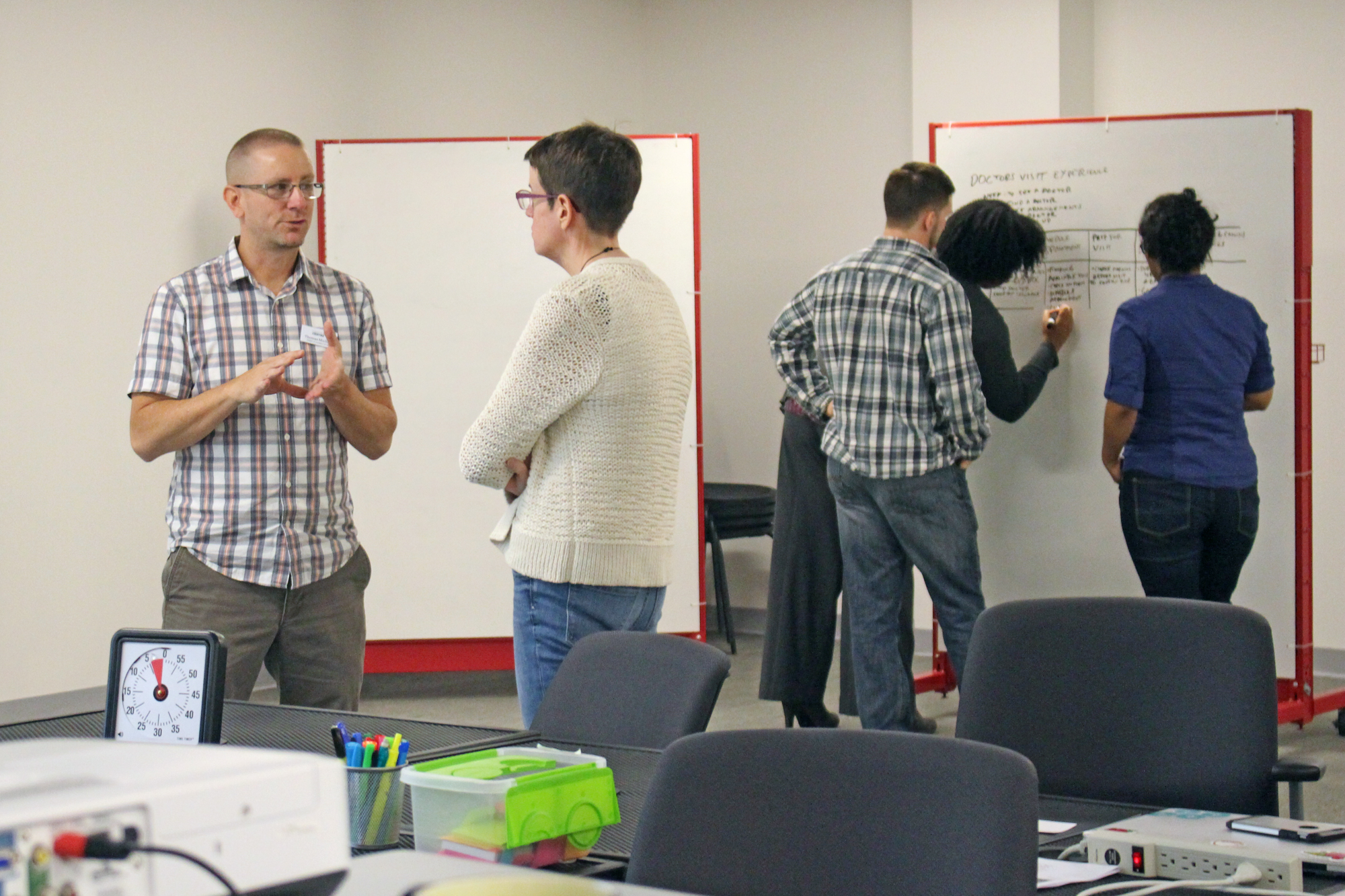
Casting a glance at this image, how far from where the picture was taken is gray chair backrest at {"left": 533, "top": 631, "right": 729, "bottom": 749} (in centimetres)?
198

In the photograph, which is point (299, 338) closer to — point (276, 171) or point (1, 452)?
point (276, 171)

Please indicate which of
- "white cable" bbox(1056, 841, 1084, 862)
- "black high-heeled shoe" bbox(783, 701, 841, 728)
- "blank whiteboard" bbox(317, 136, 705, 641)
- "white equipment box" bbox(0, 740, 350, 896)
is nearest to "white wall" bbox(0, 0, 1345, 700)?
"blank whiteboard" bbox(317, 136, 705, 641)

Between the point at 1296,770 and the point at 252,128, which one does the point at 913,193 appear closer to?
the point at 1296,770

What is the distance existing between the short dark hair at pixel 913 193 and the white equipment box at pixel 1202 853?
219 cm

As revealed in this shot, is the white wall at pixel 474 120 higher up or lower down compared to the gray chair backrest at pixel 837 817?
higher up

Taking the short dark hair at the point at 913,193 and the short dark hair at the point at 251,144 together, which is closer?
the short dark hair at the point at 251,144

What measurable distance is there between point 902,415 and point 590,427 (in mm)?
1321

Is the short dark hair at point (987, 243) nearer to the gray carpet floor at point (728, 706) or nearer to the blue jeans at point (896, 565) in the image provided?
the blue jeans at point (896, 565)

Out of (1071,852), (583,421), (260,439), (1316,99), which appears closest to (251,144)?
(260,439)

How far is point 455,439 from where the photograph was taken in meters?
4.94

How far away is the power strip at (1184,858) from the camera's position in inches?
51.4

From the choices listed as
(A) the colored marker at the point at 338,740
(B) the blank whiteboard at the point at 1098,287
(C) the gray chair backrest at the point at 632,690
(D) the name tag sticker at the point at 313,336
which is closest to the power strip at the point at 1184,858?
(C) the gray chair backrest at the point at 632,690

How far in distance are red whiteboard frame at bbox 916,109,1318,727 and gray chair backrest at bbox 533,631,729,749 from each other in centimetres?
241

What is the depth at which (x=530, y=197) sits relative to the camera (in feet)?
7.54
